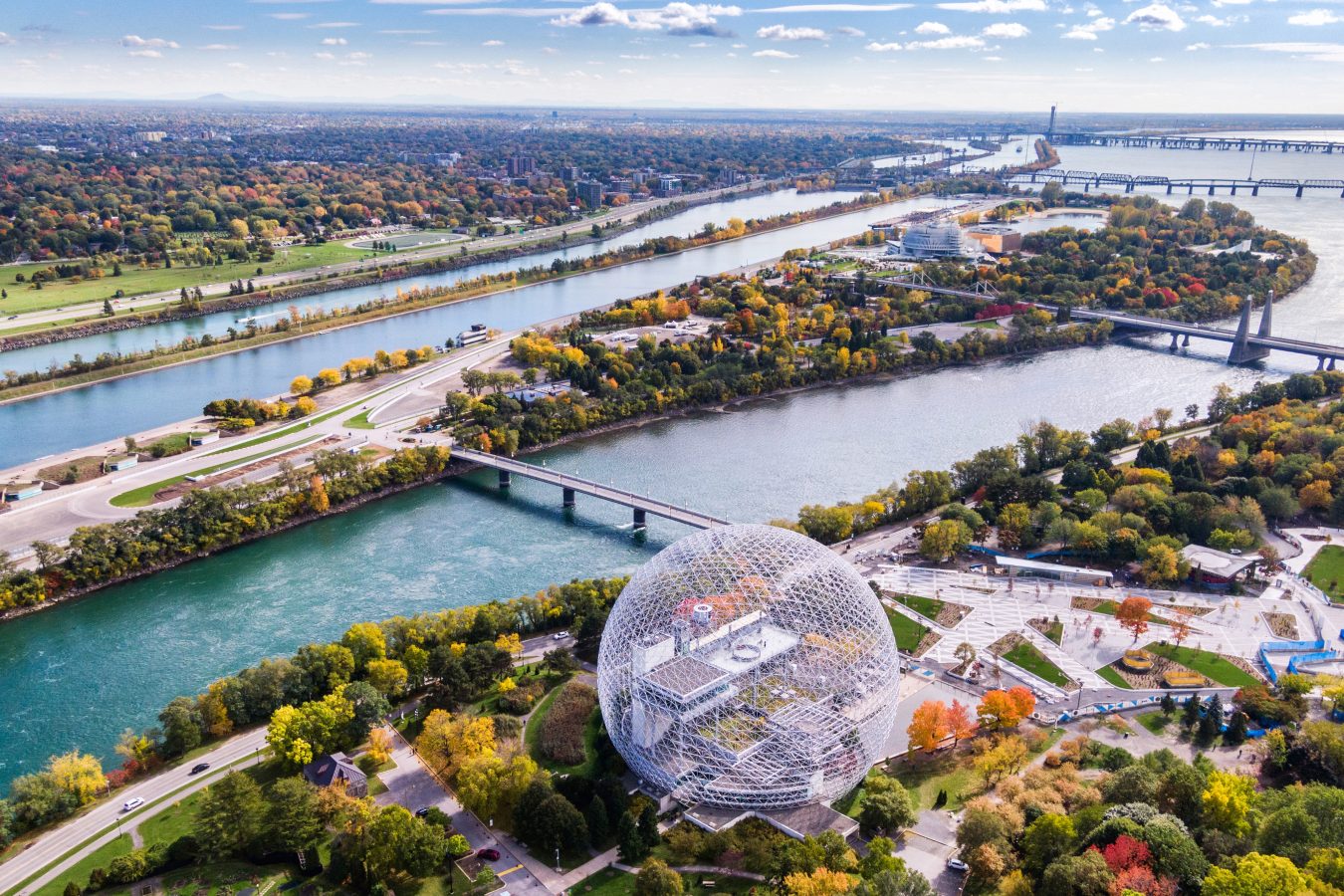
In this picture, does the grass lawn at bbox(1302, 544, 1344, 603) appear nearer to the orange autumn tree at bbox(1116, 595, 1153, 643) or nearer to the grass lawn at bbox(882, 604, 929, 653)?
the orange autumn tree at bbox(1116, 595, 1153, 643)

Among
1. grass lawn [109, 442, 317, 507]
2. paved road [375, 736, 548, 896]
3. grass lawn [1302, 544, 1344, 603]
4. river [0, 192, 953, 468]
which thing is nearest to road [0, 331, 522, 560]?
grass lawn [109, 442, 317, 507]

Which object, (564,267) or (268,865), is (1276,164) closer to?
(564,267)

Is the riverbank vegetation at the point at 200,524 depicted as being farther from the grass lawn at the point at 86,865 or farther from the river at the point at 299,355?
the grass lawn at the point at 86,865

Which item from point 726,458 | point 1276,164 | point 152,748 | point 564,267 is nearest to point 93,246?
point 564,267

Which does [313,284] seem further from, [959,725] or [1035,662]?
[959,725]

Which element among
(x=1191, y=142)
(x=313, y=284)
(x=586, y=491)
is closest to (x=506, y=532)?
(x=586, y=491)
